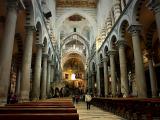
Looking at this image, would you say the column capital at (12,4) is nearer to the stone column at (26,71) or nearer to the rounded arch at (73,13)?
the stone column at (26,71)

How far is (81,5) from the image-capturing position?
31.4 m

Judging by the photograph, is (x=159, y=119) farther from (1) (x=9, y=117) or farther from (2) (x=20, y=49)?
(2) (x=20, y=49)

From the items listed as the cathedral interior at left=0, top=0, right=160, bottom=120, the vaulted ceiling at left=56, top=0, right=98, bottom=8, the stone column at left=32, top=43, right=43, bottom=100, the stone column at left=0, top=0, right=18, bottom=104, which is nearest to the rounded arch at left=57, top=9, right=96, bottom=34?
the cathedral interior at left=0, top=0, right=160, bottom=120

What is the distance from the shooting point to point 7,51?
28.1ft

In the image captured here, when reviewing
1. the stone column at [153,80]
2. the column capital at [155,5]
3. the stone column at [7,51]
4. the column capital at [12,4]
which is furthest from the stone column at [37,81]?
the stone column at [153,80]

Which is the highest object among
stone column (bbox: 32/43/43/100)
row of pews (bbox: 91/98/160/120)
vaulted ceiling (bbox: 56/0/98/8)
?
vaulted ceiling (bbox: 56/0/98/8)

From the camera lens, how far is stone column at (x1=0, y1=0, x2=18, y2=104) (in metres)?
8.14

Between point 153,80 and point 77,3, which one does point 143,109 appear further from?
point 77,3

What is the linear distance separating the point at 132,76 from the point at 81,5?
14936mm

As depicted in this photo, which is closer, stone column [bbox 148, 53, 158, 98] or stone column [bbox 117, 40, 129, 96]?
stone column [bbox 117, 40, 129, 96]

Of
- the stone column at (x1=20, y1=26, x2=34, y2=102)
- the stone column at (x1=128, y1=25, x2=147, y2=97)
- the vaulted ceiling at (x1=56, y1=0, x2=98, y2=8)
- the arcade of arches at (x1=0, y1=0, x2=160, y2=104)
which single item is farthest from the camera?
the vaulted ceiling at (x1=56, y1=0, x2=98, y2=8)

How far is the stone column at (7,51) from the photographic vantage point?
814cm

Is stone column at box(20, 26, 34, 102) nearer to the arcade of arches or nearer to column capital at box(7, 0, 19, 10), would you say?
the arcade of arches

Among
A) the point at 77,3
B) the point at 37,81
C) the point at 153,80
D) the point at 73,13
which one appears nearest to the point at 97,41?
the point at 73,13
